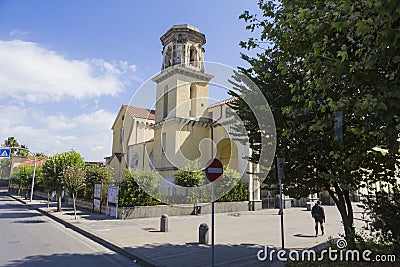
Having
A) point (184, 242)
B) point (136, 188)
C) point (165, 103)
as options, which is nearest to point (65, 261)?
point (184, 242)

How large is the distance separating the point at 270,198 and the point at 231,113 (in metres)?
18.3

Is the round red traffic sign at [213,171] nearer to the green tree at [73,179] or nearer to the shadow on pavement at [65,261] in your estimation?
the shadow on pavement at [65,261]

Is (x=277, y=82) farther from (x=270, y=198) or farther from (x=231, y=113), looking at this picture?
(x=270, y=198)

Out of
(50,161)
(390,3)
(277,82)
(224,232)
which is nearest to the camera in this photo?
(390,3)

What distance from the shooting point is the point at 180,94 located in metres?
25.3

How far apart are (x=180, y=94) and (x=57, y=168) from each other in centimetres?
1133

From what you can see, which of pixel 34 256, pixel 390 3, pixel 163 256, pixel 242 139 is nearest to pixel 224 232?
pixel 163 256

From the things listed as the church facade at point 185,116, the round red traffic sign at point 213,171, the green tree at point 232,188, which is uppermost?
the church facade at point 185,116

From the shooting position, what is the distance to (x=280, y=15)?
5.71 metres

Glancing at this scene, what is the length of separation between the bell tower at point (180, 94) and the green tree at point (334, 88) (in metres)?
16.8

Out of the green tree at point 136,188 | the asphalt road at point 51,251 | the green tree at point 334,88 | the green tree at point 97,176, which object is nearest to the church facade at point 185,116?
the green tree at point 97,176

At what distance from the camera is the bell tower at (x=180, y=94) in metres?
24.5

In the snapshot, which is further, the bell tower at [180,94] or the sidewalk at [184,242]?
the bell tower at [180,94]

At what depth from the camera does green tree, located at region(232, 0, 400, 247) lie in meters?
3.21
